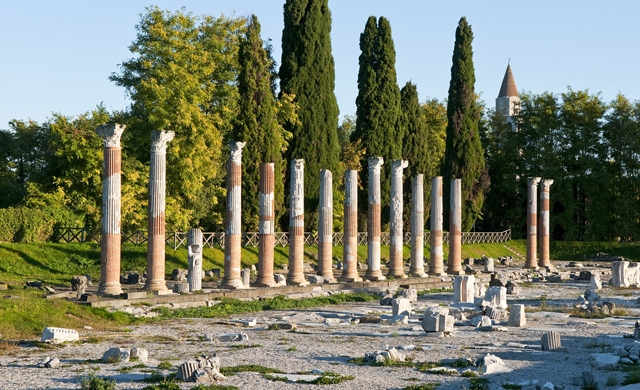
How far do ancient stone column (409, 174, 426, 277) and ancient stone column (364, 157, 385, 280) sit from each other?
11.2ft

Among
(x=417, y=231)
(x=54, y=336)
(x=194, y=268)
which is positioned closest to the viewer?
(x=54, y=336)

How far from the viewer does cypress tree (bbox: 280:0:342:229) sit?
56.9 metres

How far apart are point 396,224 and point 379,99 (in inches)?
796

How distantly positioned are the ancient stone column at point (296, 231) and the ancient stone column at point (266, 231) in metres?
1.47

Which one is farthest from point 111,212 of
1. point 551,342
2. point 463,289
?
point 551,342

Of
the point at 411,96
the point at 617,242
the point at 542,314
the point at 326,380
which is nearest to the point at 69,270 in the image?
the point at 542,314

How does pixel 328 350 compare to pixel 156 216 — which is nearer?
pixel 328 350

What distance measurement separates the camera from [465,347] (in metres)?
21.1

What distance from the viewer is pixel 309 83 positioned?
57531 mm

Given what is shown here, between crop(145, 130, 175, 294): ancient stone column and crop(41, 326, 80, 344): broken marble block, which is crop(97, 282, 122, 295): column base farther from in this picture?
crop(41, 326, 80, 344): broken marble block

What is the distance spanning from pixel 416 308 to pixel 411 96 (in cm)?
4143

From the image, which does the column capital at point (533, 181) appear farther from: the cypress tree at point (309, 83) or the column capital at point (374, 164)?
the column capital at point (374, 164)

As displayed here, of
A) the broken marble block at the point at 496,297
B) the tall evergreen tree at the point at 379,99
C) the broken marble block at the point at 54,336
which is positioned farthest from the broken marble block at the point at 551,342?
the tall evergreen tree at the point at 379,99

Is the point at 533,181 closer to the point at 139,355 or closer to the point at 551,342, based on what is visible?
the point at 551,342
